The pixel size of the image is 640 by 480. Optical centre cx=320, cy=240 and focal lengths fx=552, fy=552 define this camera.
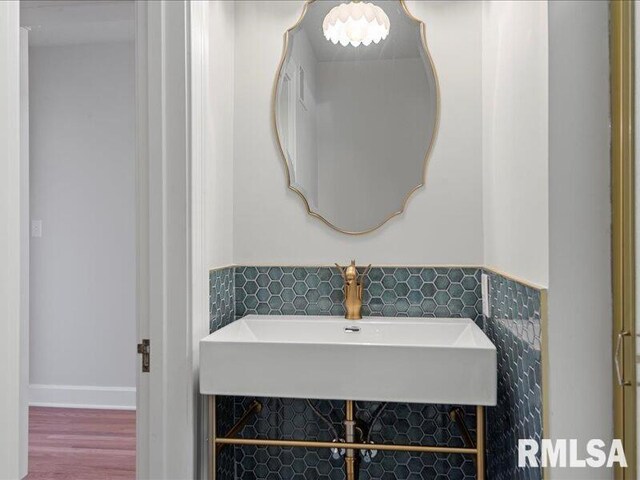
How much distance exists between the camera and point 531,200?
1.39 metres

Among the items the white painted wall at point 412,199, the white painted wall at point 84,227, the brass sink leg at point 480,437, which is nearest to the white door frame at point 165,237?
the white painted wall at point 412,199

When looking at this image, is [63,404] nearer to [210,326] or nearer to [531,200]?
[210,326]

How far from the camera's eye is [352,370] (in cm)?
153

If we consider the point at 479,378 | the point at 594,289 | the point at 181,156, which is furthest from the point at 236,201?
the point at 594,289

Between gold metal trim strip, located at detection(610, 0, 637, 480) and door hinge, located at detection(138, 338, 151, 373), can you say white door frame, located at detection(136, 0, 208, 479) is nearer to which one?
door hinge, located at detection(138, 338, 151, 373)

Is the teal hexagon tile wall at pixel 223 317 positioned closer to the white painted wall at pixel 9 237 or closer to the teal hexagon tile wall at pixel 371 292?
the teal hexagon tile wall at pixel 371 292

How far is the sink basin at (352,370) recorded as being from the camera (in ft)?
4.90

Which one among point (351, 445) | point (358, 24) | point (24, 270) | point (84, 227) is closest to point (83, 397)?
point (84, 227)

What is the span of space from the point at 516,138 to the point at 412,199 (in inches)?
22.4

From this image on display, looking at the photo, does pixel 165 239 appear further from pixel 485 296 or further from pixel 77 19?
pixel 77 19

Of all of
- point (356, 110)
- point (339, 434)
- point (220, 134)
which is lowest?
point (339, 434)

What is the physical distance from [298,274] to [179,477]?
806mm

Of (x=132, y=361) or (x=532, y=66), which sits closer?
(x=532, y=66)

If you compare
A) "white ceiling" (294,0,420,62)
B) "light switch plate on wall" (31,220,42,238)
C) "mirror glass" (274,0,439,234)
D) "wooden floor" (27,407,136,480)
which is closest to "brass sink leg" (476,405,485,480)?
"mirror glass" (274,0,439,234)
